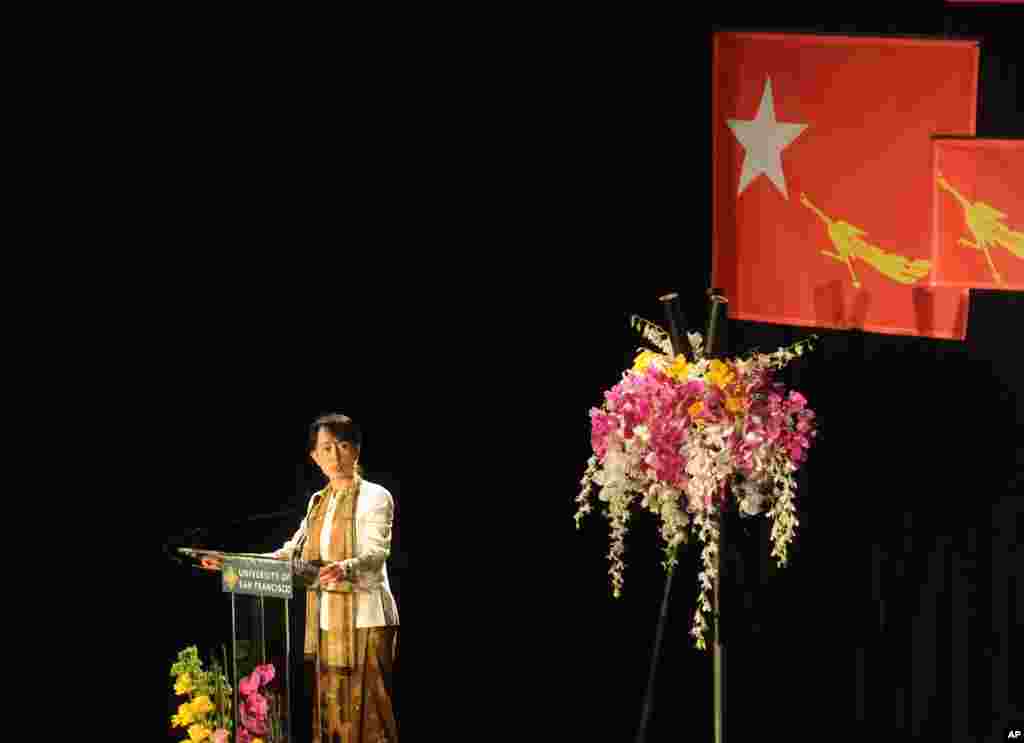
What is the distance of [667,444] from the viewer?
5090 millimetres

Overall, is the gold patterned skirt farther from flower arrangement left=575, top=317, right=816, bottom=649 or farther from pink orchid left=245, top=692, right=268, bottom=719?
flower arrangement left=575, top=317, right=816, bottom=649

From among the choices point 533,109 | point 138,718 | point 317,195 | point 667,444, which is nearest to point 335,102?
point 317,195

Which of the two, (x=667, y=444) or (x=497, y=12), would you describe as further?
(x=497, y=12)

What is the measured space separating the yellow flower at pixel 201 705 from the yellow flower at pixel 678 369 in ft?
6.07

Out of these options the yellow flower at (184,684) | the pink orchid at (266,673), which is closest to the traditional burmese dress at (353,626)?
the pink orchid at (266,673)

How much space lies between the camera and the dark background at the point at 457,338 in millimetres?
6055

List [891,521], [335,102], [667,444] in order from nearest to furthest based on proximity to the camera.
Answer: [667,444]
[891,521]
[335,102]

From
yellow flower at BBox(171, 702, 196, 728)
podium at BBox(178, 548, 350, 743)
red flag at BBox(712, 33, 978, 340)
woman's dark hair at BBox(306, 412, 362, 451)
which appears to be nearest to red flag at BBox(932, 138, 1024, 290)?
red flag at BBox(712, 33, 978, 340)

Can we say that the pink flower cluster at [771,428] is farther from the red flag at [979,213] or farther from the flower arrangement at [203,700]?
the flower arrangement at [203,700]

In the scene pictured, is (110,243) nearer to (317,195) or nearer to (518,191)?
(317,195)

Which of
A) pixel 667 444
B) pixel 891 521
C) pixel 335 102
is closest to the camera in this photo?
pixel 667 444

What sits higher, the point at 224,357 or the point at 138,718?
the point at 224,357

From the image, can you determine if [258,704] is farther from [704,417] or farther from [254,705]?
[704,417]

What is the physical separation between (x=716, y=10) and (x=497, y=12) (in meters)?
0.79
